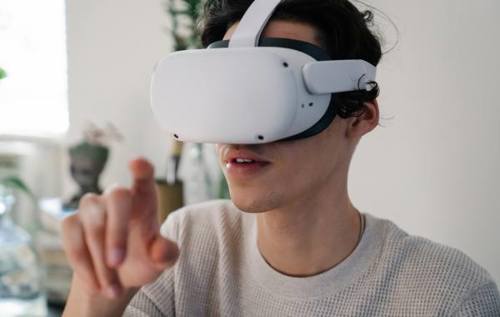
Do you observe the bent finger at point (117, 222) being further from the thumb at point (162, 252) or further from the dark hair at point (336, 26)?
the dark hair at point (336, 26)

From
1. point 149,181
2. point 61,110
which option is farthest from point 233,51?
point 61,110

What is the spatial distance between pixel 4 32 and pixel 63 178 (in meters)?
0.58

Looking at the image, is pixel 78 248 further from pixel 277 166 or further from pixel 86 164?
pixel 86 164

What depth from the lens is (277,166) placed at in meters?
0.69

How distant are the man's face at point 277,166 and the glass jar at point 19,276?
2.43ft

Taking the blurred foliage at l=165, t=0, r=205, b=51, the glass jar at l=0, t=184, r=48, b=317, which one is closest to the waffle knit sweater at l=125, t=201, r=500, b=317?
the glass jar at l=0, t=184, r=48, b=317

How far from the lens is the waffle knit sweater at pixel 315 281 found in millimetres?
706

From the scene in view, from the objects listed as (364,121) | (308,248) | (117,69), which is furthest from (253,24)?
(117,69)

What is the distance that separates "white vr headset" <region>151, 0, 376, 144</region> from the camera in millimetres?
617

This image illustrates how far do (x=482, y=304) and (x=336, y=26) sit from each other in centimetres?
44

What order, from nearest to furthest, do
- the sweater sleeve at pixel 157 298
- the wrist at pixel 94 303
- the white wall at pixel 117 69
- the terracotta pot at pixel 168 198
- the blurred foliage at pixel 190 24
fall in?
1. the wrist at pixel 94 303
2. the sweater sleeve at pixel 157 298
3. the blurred foliage at pixel 190 24
4. the terracotta pot at pixel 168 198
5. the white wall at pixel 117 69

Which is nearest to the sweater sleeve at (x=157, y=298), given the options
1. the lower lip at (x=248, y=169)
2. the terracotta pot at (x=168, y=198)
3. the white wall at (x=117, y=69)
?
the lower lip at (x=248, y=169)

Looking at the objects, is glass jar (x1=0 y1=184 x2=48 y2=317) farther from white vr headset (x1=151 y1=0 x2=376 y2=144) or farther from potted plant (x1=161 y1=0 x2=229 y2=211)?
white vr headset (x1=151 y1=0 x2=376 y2=144)

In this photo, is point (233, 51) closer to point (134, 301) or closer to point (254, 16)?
point (254, 16)
